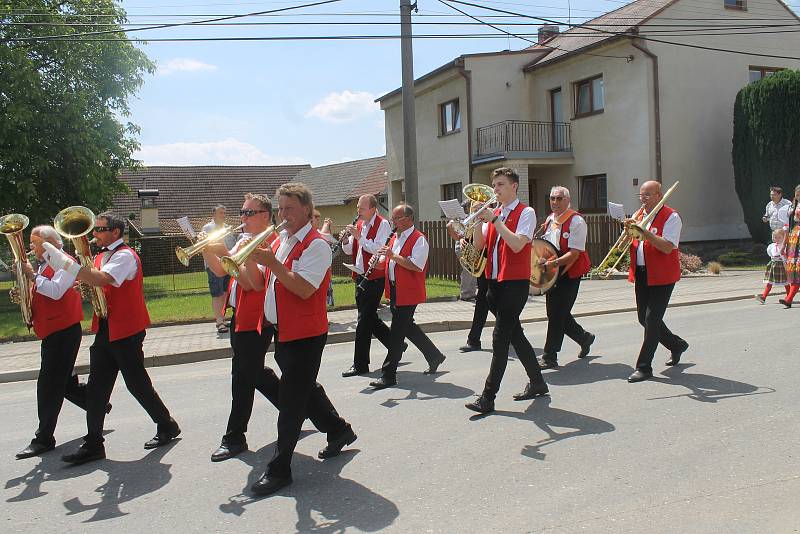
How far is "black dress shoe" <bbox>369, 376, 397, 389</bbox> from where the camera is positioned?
7070mm

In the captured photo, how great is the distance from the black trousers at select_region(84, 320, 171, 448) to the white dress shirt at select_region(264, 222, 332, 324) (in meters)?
1.37

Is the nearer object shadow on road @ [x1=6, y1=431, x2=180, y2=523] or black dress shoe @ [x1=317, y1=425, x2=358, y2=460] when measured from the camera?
shadow on road @ [x1=6, y1=431, x2=180, y2=523]

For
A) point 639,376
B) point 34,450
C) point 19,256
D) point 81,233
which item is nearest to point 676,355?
point 639,376

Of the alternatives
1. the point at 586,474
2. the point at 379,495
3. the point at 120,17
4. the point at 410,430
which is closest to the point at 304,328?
the point at 379,495

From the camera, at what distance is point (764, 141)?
20.3 metres

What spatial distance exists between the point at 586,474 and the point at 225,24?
530 inches

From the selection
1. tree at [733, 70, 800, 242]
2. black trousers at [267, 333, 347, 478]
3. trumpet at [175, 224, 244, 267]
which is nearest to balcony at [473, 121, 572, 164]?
tree at [733, 70, 800, 242]

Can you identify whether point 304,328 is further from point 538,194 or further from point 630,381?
point 538,194

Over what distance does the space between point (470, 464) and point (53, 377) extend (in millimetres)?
3197

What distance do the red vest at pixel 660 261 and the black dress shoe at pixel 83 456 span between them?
4.90 meters

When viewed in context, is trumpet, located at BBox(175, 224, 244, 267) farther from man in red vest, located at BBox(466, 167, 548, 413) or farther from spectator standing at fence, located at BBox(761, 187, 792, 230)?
spectator standing at fence, located at BBox(761, 187, 792, 230)

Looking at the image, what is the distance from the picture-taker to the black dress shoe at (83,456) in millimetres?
5164

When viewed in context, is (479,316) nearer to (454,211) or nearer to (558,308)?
(558,308)

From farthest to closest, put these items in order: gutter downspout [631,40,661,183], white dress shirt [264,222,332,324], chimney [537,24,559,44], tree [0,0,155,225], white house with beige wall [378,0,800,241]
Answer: chimney [537,24,559,44] → white house with beige wall [378,0,800,241] → gutter downspout [631,40,661,183] → tree [0,0,155,225] → white dress shirt [264,222,332,324]
